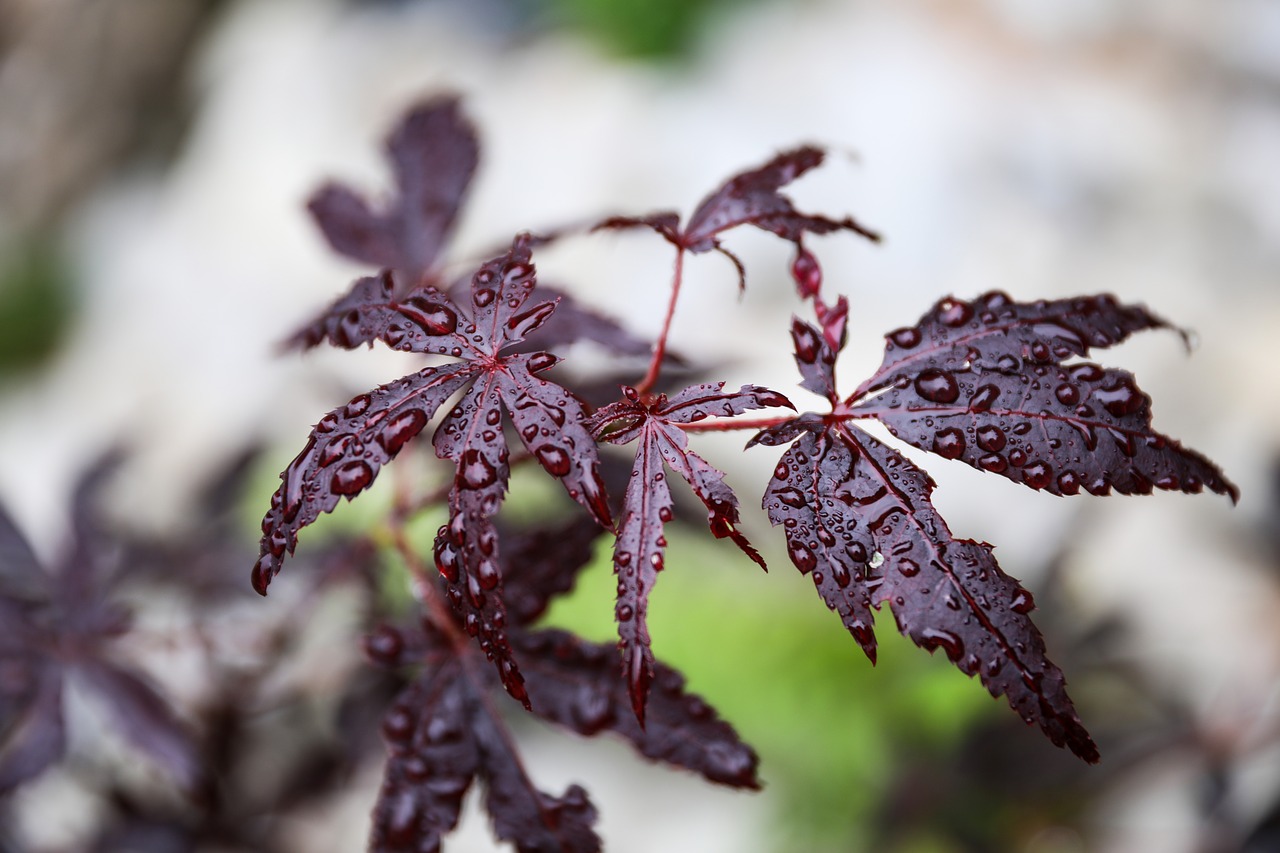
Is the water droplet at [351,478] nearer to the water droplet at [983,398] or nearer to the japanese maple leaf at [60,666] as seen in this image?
the water droplet at [983,398]

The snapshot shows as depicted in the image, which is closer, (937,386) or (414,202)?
(937,386)

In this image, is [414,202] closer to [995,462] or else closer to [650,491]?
[650,491]

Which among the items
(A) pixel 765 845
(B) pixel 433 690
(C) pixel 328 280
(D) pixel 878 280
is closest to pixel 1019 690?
(B) pixel 433 690

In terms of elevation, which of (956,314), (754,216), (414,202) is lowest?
(956,314)

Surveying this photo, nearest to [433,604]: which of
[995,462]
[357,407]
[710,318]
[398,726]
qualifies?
[398,726]

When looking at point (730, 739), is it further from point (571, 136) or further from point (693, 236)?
point (571, 136)

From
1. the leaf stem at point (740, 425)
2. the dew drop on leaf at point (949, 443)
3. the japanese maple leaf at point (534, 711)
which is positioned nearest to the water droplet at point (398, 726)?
the japanese maple leaf at point (534, 711)

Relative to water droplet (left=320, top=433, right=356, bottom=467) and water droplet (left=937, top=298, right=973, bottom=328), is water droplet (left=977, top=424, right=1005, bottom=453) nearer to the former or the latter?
water droplet (left=937, top=298, right=973, bottom=328)
